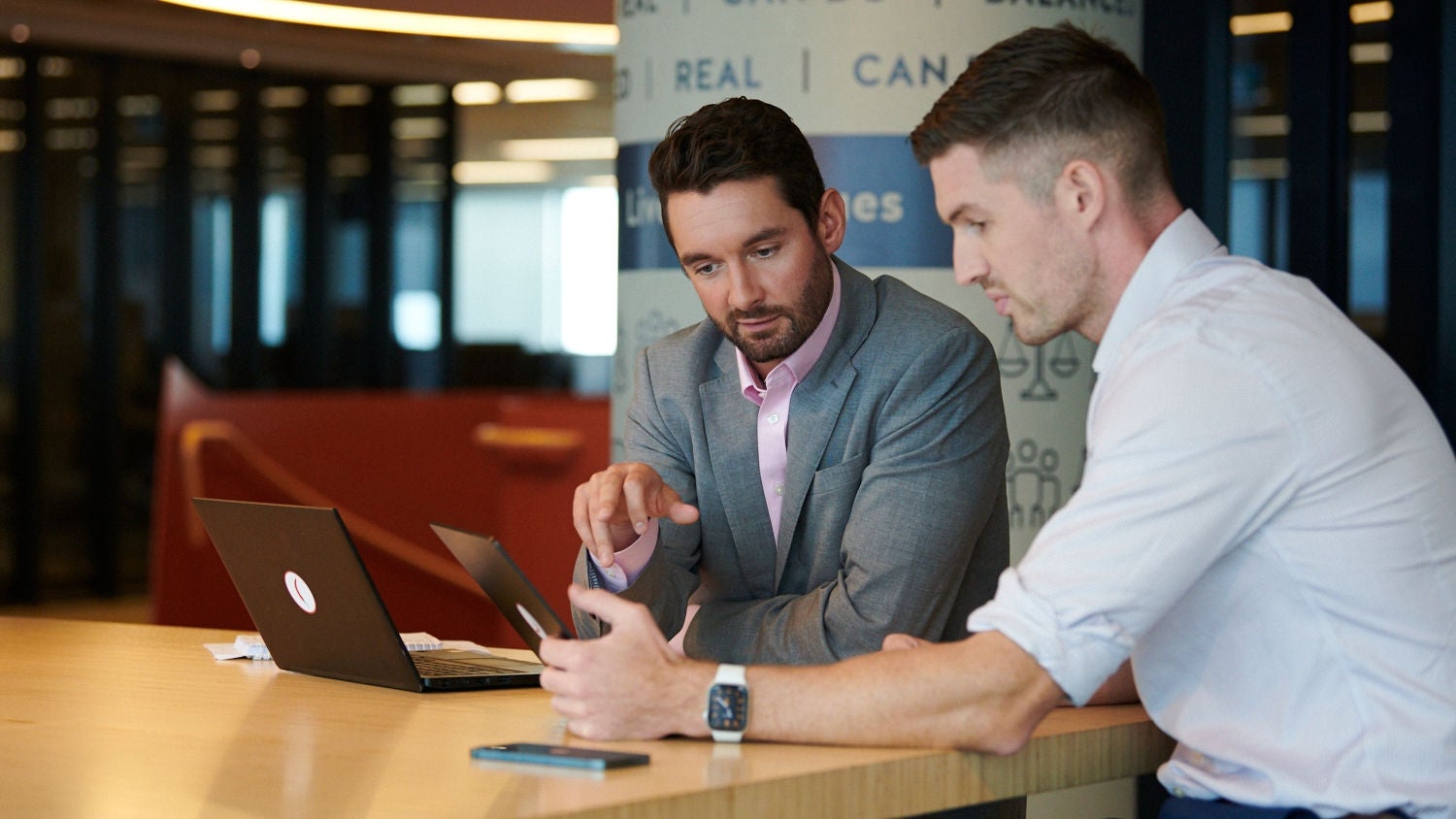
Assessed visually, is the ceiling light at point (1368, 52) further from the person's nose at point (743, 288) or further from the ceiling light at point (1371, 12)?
the person's nose at point (743, 288)

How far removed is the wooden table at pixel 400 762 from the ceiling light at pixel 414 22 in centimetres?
639

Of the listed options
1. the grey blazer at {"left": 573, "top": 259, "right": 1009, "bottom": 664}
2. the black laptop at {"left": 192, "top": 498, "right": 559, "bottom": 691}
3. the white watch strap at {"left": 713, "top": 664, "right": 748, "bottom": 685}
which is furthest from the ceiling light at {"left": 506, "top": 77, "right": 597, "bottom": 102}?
the white watch strap at {"left": 713, "top": 664, "right": 748, "bottom": 685}

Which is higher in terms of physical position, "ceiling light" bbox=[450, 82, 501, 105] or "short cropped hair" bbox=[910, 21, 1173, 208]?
"ceiling light" bbox=[450, 82, 501, 105]

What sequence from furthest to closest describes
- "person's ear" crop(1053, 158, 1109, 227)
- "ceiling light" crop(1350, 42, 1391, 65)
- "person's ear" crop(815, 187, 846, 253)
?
1. "ceiling light" crop(1350, 42, 1391, 65)
2. "person's ear" crop(815, 187, 846, 253)
3. "person's ear" crop(1053, 158, 1109, 227)

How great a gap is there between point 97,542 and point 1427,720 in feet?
30.6

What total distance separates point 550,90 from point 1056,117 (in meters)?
10.2

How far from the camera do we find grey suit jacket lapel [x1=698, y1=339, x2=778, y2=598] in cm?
235

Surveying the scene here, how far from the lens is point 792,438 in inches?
91.4

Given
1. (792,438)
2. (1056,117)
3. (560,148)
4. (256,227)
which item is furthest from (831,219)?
(560,148)

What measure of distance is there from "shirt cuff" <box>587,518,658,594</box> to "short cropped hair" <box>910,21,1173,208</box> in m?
0.71

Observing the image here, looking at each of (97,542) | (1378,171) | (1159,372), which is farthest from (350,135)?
(1159,372)

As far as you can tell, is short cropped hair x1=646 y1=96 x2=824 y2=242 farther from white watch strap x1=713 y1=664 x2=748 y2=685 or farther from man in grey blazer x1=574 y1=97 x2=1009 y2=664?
white watch strap x1=713 y1=664 x2=748 y2=685

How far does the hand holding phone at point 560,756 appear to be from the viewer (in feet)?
4.98

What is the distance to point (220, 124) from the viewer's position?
10.4 meters
